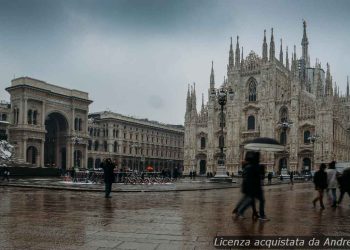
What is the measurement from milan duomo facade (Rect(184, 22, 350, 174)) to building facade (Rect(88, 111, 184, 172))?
Result: 12.4 m

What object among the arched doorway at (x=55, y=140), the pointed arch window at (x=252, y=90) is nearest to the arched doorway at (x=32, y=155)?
the arched doorway at (x=55, y=140)

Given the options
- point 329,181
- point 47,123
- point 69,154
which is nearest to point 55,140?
point 47,123

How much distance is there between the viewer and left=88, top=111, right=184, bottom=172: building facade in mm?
80500

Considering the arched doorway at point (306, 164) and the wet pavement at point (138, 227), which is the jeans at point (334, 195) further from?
the arched doorway at point (306, 164)

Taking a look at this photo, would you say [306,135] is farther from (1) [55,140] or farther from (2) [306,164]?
(1) [55,140]

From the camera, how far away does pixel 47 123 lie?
66000 mm

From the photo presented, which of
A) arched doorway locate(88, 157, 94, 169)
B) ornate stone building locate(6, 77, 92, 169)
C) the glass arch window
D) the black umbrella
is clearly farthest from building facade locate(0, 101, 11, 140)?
the black umbrella

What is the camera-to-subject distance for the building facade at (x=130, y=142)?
8050cm

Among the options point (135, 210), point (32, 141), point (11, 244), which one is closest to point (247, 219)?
point (135, 210)

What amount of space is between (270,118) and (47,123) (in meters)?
35.6

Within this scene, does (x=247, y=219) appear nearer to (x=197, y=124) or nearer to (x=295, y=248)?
(x=295, y=248)

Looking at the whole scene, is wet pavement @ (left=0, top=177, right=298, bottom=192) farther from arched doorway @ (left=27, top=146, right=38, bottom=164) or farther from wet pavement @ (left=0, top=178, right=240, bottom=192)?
arched doorway @ (left=27, top=146, right=38, bottom=164)

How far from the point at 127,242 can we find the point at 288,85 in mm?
66305

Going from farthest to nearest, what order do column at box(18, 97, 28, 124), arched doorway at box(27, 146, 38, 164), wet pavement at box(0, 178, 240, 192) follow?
arched doorway at box(27, 146, 38, 164), column at box(18, 97, 28, 124), wet pavement at box(0, 178, 240, 192)
